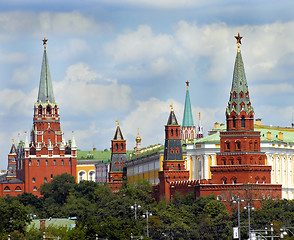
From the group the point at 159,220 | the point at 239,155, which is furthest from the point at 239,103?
the point at 159,220

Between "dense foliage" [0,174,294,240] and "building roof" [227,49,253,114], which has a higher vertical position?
"building roof" [227,49,253,114]

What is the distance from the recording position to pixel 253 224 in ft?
470

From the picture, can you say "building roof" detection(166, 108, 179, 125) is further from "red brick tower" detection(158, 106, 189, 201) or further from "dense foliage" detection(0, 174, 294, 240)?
"dense foliage" detection(0, 174, 294, 240)

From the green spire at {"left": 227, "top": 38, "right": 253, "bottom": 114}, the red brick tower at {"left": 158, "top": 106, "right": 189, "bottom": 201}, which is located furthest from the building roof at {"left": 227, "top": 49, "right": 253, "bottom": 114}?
the red brick tower at {"left": 158, "top": 106, "right": 189, "bottom": 201}

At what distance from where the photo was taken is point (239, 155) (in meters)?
172

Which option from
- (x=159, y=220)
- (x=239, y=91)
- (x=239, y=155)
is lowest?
(x=159, y=220)

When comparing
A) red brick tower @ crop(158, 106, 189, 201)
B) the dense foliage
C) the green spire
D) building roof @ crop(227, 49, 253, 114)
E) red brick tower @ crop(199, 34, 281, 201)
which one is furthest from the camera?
red brick tower @ crop(158, 106, 189, 201)

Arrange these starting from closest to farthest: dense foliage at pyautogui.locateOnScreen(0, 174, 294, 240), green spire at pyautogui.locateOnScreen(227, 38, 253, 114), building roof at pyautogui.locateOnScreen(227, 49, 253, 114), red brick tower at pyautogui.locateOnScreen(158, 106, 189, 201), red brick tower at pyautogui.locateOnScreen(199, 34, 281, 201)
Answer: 1. dense foliage at pyautogui.locateOnScreen(0, 174, 294, 240)
2. red brick tower at pyautogui.locateOnScreen(199, 34, 281, 201)
3. green spire at pyautogui.locateOnScreen(227, 38, 253, 114)
4. building roof at pyautogui.locateOnScreen(227, 49, 253, 114)
5. red brick tower at pyautogui.locateOnScreen(158, 106, 189, 201)

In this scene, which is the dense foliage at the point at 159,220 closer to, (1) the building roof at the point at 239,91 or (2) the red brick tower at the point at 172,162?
(2) the red brick tower at the point at 172,162

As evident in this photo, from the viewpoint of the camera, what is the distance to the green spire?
6722 inches

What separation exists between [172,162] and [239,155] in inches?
991

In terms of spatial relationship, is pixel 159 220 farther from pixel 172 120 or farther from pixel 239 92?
pixel 172 120

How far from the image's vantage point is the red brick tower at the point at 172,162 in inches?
7564

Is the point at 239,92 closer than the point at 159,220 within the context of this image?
No
